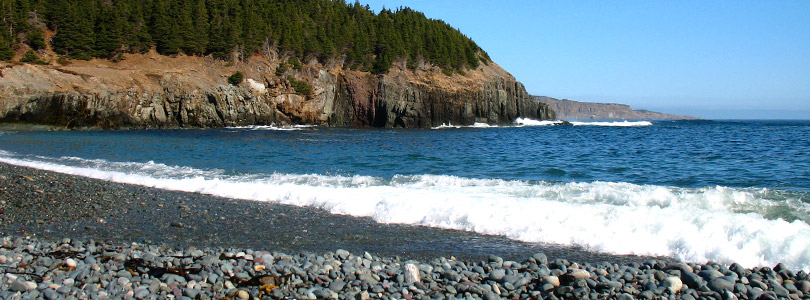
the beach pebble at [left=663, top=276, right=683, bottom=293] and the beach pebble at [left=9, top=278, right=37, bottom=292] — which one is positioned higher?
the beach pebble at [left=9, top=278, right=37, bottom=292]

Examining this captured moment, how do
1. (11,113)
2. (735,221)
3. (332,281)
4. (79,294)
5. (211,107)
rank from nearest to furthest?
(79,294)
(332,281)
(735,221)
(11,113)
(211,107)

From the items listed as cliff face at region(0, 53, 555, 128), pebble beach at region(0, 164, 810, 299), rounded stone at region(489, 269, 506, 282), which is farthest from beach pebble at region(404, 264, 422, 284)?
cliff face at region(0, 53, 555, 128)

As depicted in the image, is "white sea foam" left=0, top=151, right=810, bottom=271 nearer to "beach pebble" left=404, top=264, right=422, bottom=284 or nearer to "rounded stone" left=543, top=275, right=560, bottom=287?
"rounded stone" left=543, top=275, right=560, bottom=287

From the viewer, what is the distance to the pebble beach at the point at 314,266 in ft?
17.2

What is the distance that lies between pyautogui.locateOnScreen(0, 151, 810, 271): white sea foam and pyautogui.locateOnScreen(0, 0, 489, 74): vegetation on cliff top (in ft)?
148

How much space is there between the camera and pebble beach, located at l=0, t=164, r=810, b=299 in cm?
525

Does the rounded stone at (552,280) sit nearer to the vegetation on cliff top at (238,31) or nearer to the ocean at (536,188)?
the ocean at (536,188)

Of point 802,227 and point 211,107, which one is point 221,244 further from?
point 211,107

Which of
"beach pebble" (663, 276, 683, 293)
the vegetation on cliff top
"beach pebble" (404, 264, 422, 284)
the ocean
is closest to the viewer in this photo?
"beach pebble" (663, 276, 683, 293)

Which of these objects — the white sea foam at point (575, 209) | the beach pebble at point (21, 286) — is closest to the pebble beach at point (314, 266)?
the beach pebble at point (21, 286)

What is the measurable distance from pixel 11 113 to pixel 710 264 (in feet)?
156

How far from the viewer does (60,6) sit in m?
55.5

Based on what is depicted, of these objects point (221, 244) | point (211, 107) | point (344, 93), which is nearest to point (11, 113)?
point (211, 107)

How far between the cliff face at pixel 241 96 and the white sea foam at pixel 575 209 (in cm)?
3187
